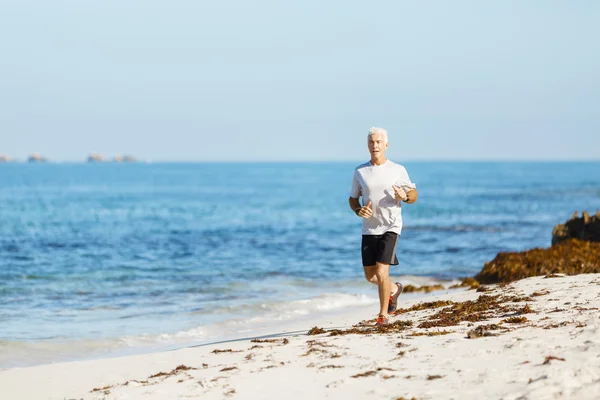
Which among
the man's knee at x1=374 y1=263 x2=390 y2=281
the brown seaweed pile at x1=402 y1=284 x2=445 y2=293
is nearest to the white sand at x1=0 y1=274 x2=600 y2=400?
the man's knee at x1=374 y1=263 x2=390 y2=281

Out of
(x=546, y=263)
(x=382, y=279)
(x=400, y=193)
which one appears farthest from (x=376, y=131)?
(x=546, y=263)

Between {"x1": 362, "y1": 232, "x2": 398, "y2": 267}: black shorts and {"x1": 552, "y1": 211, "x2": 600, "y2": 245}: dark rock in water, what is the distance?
34.6 feet

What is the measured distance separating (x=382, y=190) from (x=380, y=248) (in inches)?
27.0

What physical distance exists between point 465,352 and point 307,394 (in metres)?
1.66

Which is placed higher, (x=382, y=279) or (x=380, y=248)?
(x=380, y=248)

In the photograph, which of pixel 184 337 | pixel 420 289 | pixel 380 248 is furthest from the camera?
pixel 420 289

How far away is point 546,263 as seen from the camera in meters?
14.3

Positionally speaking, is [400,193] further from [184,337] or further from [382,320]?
[184,337]

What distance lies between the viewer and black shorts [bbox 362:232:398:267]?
8.66 meters

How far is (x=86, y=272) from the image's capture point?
20016 millimetres

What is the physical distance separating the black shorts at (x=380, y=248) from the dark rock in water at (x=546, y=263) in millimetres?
5845

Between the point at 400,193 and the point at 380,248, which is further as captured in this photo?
the point at 380,248

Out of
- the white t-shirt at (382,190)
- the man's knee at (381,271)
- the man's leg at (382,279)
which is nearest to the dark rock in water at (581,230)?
the man's leg at (382,279)

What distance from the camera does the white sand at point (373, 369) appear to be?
20.2 feet
